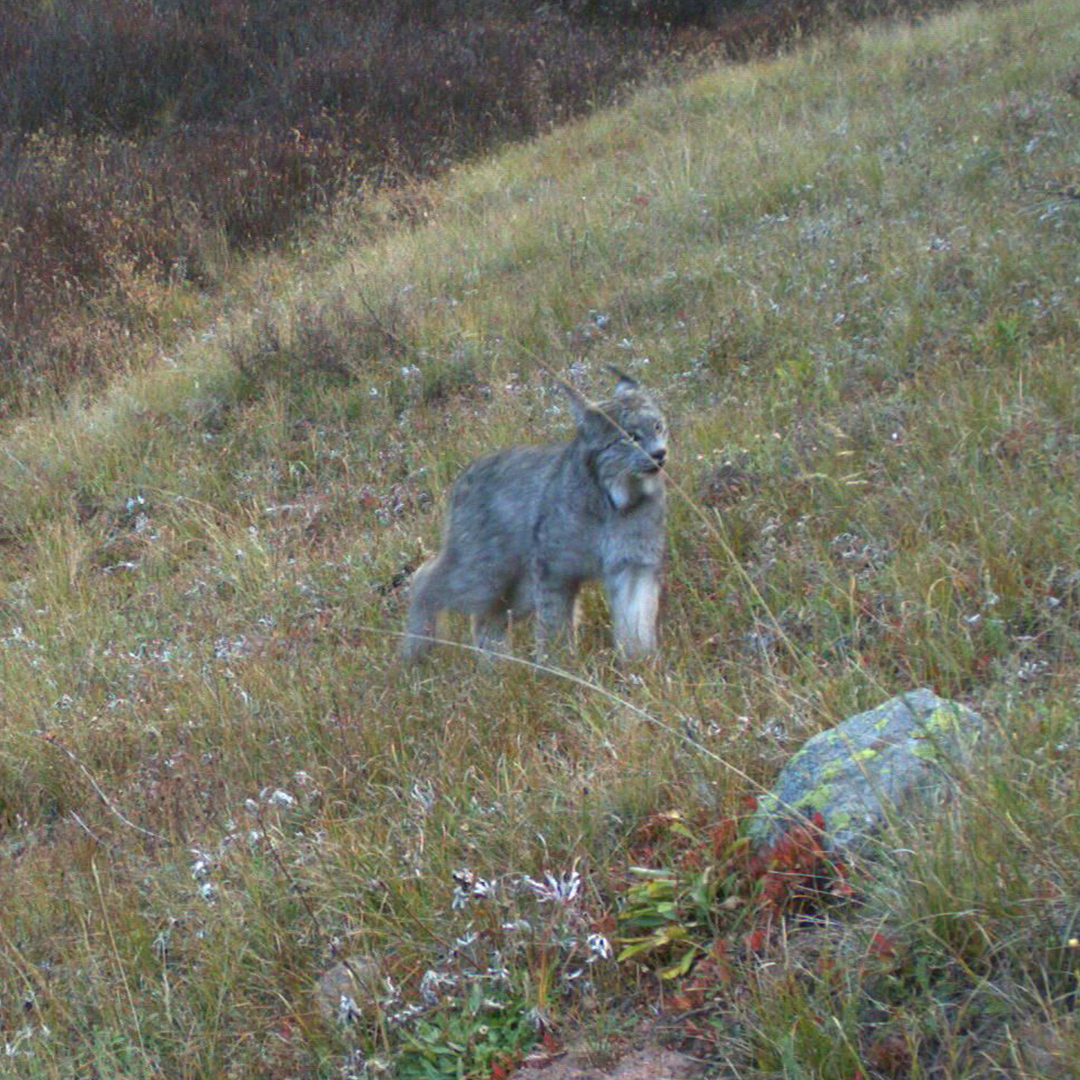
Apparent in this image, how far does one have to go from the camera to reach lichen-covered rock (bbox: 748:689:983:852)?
330 centimetres

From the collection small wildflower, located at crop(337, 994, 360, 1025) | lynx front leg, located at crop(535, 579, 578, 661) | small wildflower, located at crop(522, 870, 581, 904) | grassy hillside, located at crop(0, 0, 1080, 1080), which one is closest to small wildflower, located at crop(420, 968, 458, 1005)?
grassy hillside, located at crop(0, 0, 1080, 1080)

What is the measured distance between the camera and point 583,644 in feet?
18.7

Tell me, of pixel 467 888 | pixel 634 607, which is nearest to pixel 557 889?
pixel 467 888

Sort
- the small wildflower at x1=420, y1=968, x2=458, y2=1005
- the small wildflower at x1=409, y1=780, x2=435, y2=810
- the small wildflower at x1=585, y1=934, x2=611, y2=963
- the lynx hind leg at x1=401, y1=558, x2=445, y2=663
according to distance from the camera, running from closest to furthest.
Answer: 1. the small wildflower at x1=585, y1=934, x2=611, y2=963
2. the small wildflower at x1=420, y1=968, x2=458, y2=1005
3. the small wildflower at x1=409, y1=780, x2=435, y2=810
4. the lynx hind leg at x1=401, y1=558, x2=445, y2=663

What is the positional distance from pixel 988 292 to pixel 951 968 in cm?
511

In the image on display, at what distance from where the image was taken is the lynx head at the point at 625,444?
526 centimetres

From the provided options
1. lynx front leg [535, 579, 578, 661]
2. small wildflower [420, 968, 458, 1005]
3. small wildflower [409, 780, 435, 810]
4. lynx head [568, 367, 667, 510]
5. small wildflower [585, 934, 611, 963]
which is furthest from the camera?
lynx front leg [535, 579, 578, 661]

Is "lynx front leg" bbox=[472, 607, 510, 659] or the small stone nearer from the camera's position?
the small stone

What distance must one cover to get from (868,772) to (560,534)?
2462mm

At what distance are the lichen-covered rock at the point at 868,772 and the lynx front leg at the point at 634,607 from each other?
4.77ft

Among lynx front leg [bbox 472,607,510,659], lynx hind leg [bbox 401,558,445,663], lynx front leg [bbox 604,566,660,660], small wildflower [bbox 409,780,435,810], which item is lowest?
lynx front leg [bbox 472,607,510,659]

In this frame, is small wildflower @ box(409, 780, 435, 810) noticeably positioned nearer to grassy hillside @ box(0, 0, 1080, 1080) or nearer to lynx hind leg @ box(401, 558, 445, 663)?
grassy hillside @ box(0, 0, 1080, 1080)

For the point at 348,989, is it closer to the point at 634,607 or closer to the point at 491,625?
the point at 634,607

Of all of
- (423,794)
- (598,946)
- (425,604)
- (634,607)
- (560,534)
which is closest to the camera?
(598,946)
